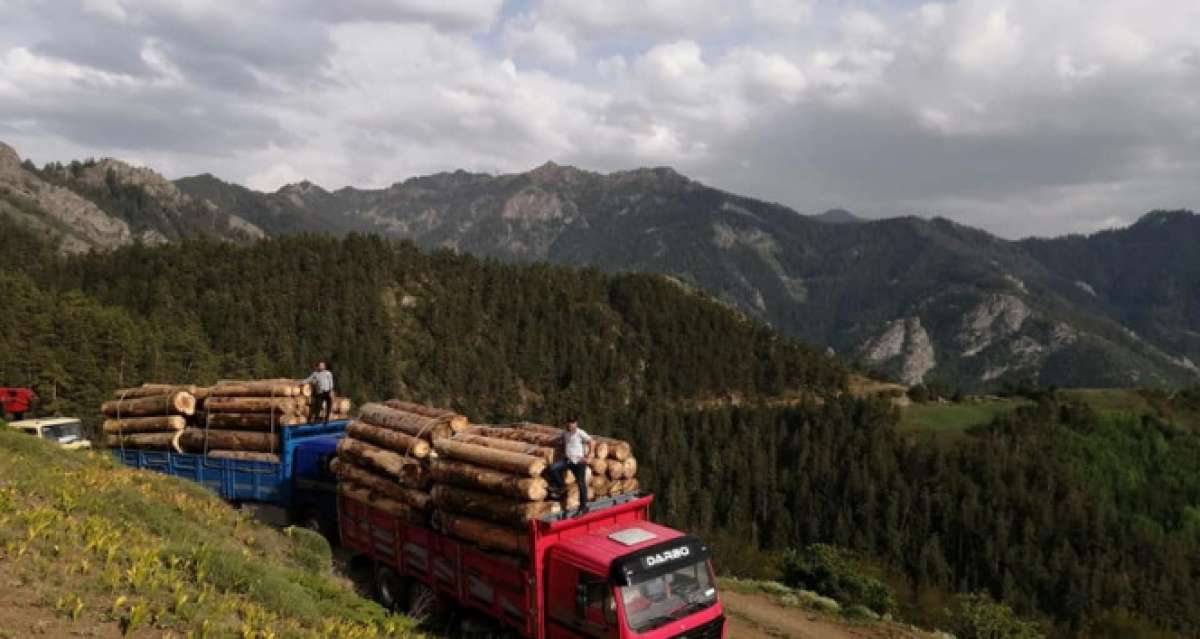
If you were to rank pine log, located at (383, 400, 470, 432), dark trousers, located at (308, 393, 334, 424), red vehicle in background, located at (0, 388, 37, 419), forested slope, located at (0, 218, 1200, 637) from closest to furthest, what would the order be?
pine log, located at (383, 400, 470, 432)
dark trousers, located at (308, 393, 334, 424)
red vehicle in background, located at (0, 388, 37, 419)
forested slope, located at (0, 218, 1200, 637)

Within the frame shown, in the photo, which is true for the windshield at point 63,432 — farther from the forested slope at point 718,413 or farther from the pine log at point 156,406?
the forested slope at point 718,413

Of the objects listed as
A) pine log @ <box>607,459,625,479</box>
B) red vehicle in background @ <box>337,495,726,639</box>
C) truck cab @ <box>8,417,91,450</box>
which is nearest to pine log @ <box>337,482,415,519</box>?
red vehicle in background @ <box>337,495,726,639</box>

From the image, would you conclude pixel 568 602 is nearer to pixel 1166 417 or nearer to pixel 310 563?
pixel 310 563

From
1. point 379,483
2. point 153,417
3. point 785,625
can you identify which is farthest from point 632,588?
point 153,417

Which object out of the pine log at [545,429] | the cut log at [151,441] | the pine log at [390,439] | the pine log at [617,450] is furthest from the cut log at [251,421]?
the pine log at [617,450]

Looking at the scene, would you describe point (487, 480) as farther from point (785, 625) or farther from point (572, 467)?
point (785, 625)

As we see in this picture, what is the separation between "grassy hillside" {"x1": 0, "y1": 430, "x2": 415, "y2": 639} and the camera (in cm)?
884

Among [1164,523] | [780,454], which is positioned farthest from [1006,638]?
[1164,523]

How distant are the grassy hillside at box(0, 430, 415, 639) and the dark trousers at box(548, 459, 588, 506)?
3.52 m

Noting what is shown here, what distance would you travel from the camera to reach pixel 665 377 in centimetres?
15925

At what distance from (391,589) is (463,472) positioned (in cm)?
420

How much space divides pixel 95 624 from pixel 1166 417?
175684mm

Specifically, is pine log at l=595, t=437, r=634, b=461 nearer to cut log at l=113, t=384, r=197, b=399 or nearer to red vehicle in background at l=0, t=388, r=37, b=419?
cut log at l=113, t=384, r=197, b=399

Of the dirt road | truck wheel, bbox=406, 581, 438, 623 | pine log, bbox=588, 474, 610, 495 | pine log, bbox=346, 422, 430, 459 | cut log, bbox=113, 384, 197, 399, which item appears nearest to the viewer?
pine log, bbox=588, 474, 610, 495
